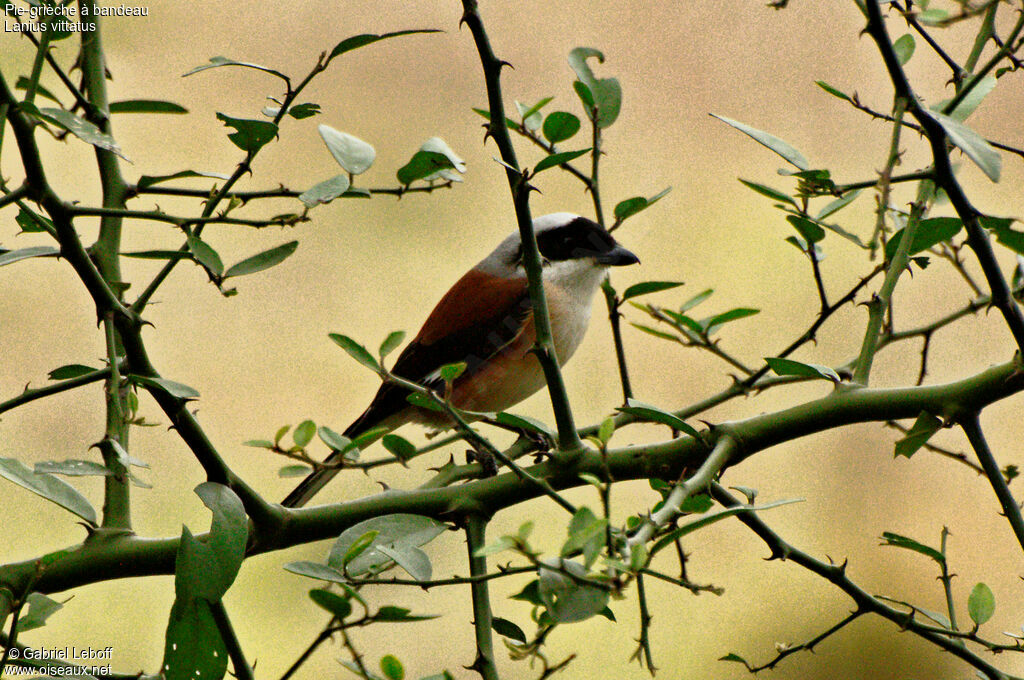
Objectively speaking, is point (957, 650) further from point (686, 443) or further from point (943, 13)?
point (943, 13)

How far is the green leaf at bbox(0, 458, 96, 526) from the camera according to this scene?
730 millimetres

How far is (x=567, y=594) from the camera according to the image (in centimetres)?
56

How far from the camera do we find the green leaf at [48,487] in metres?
0.73

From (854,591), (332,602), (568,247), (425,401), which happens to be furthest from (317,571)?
(568,247)

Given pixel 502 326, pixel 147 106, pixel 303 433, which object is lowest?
pixel 303 433

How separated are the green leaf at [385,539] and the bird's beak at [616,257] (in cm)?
121

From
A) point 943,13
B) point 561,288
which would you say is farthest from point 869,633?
point 943,13

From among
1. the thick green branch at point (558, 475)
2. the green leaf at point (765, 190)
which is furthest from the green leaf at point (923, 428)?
the green leaf at point (765, 190)

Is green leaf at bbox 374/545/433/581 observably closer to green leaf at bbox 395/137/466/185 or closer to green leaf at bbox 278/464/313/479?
green leaf at bbox 278/464/313/479

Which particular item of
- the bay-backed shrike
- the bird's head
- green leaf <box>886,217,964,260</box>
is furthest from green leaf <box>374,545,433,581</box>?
the bird's head

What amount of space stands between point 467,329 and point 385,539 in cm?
122

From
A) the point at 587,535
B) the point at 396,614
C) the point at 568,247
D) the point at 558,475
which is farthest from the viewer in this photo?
the point at 568,247

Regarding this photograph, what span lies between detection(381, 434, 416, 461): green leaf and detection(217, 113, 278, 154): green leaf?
300mm

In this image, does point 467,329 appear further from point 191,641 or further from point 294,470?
point 191,641
